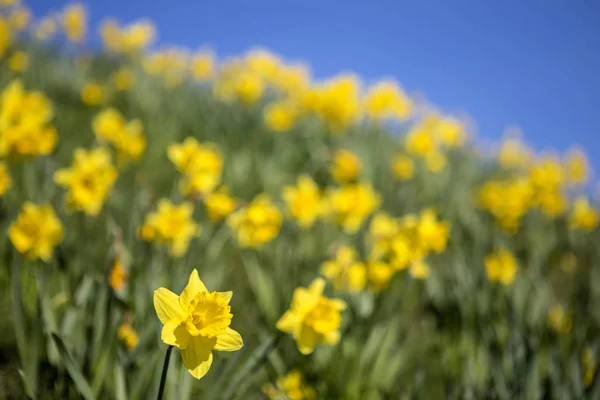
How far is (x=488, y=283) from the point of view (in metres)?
2.52

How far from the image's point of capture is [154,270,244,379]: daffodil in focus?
0.86 meters

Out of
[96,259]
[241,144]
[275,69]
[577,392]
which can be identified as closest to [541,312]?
[577,392]

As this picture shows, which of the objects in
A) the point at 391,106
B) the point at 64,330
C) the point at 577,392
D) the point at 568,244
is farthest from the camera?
the point at 391,106

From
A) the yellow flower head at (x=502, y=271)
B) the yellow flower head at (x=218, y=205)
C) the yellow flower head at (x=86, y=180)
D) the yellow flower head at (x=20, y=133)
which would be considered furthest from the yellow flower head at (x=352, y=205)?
the yellow flower head at (x=20, y=133)

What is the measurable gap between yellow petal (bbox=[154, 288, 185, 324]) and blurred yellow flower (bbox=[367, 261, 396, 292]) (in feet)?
3.63

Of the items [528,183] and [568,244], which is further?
[568,244]

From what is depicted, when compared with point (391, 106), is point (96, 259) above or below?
below

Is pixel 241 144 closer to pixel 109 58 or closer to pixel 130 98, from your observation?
pixel 130 98

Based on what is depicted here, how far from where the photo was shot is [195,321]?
87cm

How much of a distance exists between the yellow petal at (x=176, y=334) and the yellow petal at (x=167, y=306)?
0.01m

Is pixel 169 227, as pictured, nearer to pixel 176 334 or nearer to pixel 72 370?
pixel 72 370

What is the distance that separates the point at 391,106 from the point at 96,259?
3.56m

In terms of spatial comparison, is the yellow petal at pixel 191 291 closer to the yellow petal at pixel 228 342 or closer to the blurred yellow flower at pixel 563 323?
the yellow petal at pixel 228 342

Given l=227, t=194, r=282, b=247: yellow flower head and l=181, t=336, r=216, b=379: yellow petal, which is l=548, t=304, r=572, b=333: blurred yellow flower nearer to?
l=227, t=194, r=282, b=247: yellow flower head
